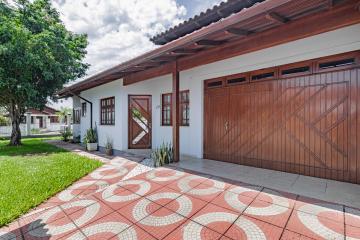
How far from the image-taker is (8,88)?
357 inches

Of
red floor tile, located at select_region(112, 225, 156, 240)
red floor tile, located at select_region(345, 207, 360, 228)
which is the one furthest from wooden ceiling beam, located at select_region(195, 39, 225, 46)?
red floor tile, located at select_region(345, 207, 360, 228)

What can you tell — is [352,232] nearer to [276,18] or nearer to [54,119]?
[276,18]

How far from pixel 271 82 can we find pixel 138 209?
4.11 m

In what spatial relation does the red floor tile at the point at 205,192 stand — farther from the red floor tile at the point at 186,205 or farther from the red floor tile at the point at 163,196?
the red floor tile at the point at 163,196

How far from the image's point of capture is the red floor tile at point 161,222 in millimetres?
2583

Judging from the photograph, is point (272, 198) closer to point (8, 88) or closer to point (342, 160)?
point (342, 160)

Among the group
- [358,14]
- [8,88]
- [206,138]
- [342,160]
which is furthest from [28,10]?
[342,160]

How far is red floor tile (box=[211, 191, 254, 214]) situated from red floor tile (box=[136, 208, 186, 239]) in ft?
2.27

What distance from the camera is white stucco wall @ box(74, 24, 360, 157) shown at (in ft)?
13.1

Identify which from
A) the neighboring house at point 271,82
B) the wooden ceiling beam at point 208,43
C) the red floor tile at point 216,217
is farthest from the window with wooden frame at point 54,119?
the red floor tile at point 216,217

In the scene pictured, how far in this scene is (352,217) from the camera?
2.62m

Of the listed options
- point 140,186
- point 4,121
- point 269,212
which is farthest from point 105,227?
point 4,121

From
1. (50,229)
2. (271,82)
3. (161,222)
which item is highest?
(271,82)

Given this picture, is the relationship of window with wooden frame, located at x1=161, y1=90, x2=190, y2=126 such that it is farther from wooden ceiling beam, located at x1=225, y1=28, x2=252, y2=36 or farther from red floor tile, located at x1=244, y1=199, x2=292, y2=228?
red floor tile, located at x1=244, y1=199, x2=292, y2=228
